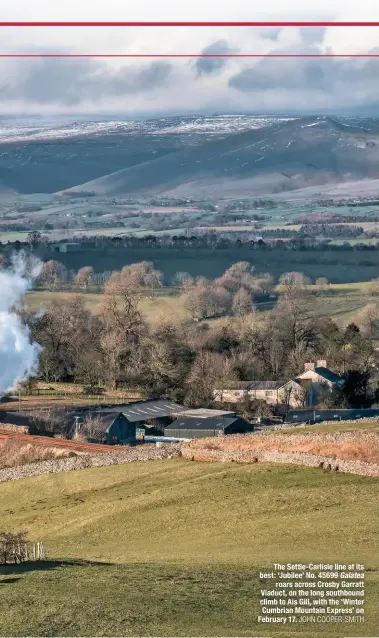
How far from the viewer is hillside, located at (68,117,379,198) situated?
32719mm

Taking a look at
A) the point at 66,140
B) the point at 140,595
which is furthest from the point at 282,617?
the point at 66,140

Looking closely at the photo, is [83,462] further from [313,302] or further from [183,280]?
[313,302]

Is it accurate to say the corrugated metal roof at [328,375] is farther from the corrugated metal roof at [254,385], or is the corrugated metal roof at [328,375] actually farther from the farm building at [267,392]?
the corrugated metal roof at [254,385]

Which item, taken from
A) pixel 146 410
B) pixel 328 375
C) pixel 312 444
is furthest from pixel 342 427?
pixel 328 375

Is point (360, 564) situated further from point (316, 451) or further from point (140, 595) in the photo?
point (316, 451)

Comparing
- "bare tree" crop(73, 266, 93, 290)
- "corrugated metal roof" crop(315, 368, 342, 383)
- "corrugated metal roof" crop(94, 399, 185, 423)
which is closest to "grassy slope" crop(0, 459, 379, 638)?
"corrugated metal roof" crop(94, 399, 185, 423)

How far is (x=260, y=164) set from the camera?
36250mm

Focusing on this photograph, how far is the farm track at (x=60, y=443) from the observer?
31.8m

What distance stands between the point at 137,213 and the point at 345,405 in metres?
11.3

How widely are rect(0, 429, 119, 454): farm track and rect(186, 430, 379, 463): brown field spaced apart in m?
2.70

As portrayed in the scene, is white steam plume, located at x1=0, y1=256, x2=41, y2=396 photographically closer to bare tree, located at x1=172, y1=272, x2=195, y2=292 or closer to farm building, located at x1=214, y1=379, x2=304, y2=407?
bare tree, located at x1=172, y1=272, x2=195, y2=292

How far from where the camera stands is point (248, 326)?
174 ft

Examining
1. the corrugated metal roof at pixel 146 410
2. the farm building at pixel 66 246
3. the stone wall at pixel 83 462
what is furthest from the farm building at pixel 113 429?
the farm building at pixel 66 246

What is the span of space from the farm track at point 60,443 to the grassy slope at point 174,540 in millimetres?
4431
